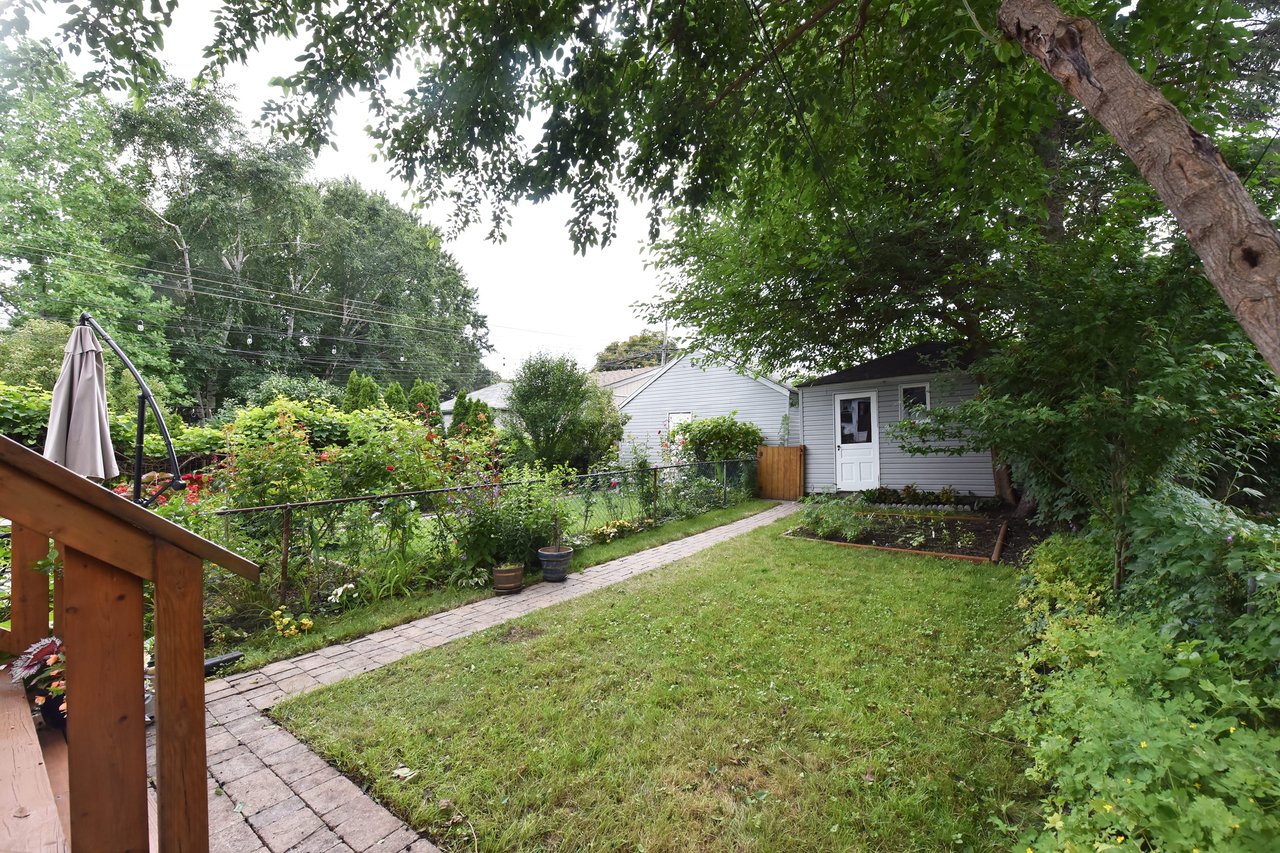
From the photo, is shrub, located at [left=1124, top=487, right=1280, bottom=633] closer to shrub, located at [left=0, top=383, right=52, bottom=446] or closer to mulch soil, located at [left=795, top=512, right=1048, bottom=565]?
mulch soil, located at [left=795, top=512, right=1048, bottom=565]

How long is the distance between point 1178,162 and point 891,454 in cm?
1073

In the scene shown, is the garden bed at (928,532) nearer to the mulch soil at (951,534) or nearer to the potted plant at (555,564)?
the mulch soil at (951,534)

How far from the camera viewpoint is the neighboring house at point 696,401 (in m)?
13.5

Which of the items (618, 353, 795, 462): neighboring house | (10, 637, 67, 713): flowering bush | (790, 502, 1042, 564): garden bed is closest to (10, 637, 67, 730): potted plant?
(10, 637, 67, 713): flowering bush

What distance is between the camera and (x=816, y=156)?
3299 mm

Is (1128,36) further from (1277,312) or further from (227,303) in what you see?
(227,303)

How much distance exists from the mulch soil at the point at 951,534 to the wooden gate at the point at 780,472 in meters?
3.25

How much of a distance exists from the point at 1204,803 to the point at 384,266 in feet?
94.0

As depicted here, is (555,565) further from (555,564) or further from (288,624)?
(288,624)

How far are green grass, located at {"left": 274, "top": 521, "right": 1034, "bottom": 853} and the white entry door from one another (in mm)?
7125

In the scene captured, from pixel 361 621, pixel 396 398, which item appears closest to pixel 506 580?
pixel 361 621

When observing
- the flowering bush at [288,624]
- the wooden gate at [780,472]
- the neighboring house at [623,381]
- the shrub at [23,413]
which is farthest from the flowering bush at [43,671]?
the neighboring house at [623,381]

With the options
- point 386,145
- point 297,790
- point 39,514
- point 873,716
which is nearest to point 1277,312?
point 873,716

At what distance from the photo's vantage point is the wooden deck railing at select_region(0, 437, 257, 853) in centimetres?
106
